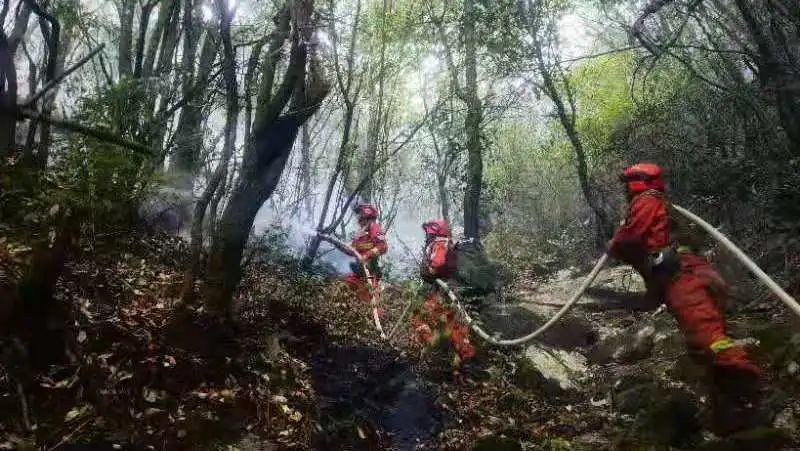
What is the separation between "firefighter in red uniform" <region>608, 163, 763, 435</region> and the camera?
453 centimetres

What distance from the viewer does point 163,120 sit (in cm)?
816

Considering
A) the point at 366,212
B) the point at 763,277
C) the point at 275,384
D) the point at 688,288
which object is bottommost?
the point at 275,384

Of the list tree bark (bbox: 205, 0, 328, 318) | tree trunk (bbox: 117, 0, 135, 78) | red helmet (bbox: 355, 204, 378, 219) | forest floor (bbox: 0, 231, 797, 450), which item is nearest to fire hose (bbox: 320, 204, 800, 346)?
forest floor (bbox: 0, 231, 797, 450)

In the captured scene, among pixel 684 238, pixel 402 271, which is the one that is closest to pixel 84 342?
pixel 684 238

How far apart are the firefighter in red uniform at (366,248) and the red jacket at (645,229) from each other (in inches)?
223

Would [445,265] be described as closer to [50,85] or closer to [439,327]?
[439,327]

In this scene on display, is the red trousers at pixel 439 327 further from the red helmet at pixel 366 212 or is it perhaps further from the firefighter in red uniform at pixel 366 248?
the red helmet at pixel 366 212

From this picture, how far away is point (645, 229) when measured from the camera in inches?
205

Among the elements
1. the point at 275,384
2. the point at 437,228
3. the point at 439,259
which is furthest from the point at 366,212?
the point at 275,384

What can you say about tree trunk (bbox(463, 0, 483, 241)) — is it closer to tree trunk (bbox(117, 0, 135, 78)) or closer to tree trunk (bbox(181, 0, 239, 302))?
tree trunk (bbox(117, 0, 135, 78))

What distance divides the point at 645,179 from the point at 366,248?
621cm

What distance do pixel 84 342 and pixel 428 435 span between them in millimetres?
3432

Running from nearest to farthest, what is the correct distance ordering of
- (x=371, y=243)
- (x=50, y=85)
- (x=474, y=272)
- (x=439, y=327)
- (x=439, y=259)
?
(x=50, y=85)
(x=439, y=327)
(x=439, y=259)
(x=371, y=243)
(x=474, y=272)

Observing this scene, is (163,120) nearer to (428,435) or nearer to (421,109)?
(428,435)
